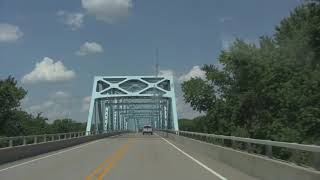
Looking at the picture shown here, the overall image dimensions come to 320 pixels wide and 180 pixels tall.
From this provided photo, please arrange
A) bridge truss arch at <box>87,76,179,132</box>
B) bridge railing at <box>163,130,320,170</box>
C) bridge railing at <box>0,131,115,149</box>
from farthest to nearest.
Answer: bridge truss arch at <box>87,76,179,132</box> < bridge railing at <box>0,131,115,149</box> < bridge railing at <box>163,130,320,170</box>

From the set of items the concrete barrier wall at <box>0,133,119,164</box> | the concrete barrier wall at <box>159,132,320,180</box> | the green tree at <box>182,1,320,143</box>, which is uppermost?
the green tree at <box>182,1,320,143</box>

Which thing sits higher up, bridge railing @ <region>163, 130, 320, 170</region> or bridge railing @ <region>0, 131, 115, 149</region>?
bridge railing @ <region>0, 131, 115, 149</region>

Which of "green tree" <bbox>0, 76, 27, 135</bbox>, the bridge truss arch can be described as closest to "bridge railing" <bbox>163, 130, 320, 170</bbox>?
"green tree" <bbox>0, 76, 27, 135</bbox>

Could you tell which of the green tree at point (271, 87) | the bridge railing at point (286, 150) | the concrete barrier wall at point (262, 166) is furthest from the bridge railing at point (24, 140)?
the green tree at point (271, 87)

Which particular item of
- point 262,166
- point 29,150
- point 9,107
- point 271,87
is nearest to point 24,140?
point 29,150

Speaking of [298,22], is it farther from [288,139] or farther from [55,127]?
[55,127]

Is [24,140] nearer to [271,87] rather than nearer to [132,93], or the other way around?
[271,87]

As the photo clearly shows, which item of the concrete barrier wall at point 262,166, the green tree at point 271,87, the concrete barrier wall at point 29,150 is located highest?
the green tree at point 271,87

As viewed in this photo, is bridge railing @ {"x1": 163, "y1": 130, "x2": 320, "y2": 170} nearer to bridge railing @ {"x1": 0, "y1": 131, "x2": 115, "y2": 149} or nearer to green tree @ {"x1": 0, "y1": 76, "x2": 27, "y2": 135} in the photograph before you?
bridge railing @ {"x1": 0, "y1": 131, "x2": 115, "y2": 149}

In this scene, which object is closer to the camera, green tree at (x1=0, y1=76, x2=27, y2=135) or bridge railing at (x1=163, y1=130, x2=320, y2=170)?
bridge railing at (x1=163, y1=130, x2=320, y2=170)

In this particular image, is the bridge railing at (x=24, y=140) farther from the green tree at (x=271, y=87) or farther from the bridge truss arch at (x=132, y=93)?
the bridge truss arch at (x=132, y=93)

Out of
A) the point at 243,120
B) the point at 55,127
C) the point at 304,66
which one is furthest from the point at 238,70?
the point at 55,127

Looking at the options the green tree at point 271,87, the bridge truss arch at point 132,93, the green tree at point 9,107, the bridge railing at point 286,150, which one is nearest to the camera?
the bridge railing at point 286,150

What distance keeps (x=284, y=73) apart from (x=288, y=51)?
1938 millimetres
